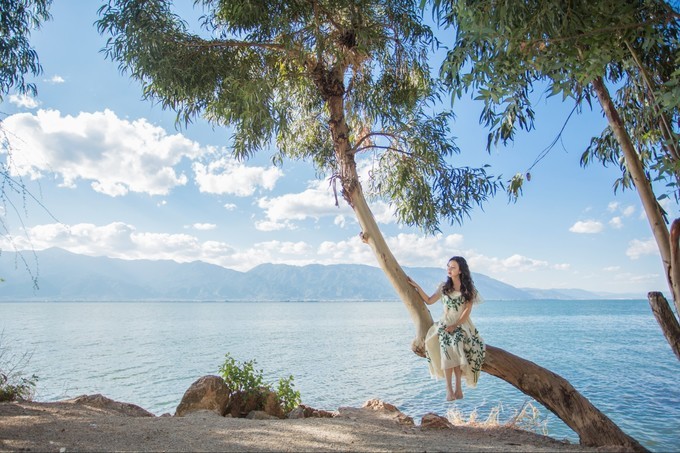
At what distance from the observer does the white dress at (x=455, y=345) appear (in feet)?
18.0

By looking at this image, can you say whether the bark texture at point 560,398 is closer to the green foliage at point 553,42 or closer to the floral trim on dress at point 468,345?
the floral trim on dress at point 468,345

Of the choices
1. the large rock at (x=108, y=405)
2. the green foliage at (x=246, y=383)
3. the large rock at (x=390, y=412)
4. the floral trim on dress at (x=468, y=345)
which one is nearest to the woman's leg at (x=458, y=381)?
the floral trim on dress at (x=468, y=345)

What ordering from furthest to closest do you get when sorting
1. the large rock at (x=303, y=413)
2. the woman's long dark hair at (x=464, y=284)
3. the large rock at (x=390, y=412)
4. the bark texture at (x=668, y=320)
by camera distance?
the large rock at (x=303, y=413)
the large rock at (x=390, y=412)
the woman's long dark hair at (x=464, y=284)
the bark texture at (x=668, y=320)

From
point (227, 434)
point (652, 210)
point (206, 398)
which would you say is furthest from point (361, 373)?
point (652, 210)

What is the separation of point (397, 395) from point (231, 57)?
9.71 metres

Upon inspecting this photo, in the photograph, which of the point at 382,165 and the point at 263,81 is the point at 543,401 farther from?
the point at 263,81

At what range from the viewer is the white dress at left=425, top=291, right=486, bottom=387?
547cm

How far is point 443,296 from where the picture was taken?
5.74 m

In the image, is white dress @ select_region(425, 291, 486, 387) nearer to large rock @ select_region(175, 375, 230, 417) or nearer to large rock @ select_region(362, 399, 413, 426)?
large rock @ select_region(362, 399, 413, 426)

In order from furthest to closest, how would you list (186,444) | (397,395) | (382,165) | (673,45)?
(397,395)
(382,165)
(673,45)
(186,444)

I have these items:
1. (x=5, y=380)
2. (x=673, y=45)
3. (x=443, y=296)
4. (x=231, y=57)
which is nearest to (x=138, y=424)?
(x=5, y=380)

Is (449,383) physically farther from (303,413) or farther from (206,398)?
(206,398)

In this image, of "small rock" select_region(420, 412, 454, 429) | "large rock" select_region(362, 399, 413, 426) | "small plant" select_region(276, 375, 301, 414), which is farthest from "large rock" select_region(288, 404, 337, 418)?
"small rock" select_region(420, 412, 454, 429)

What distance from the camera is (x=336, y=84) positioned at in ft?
22.5
